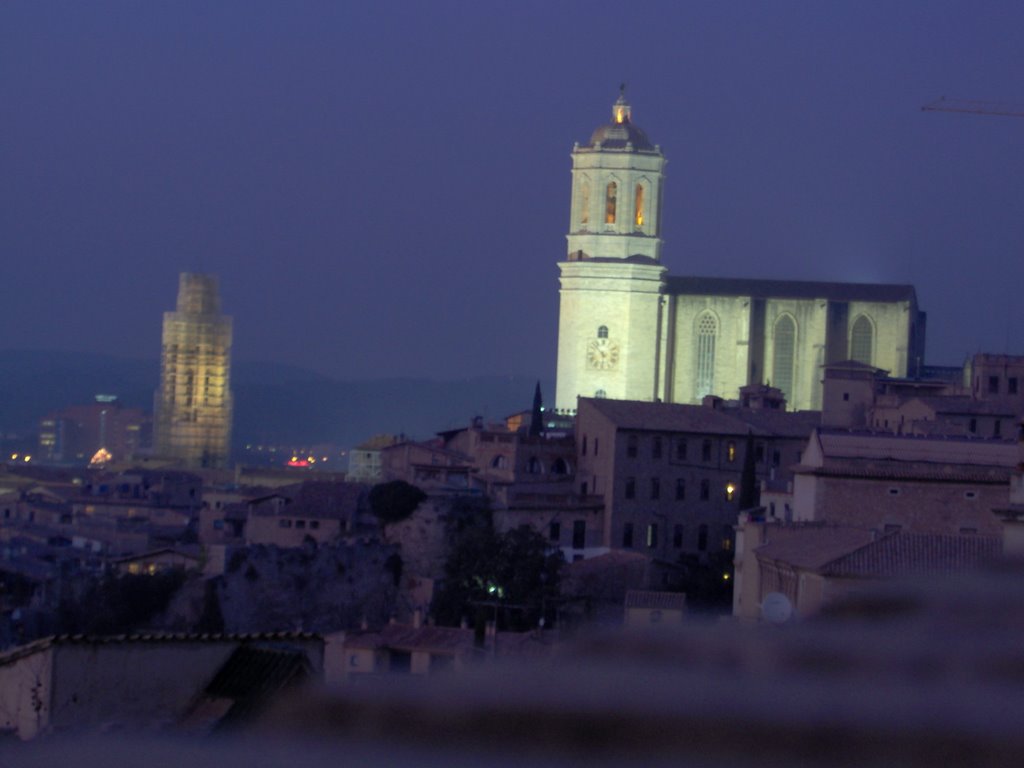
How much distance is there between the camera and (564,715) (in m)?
1.17

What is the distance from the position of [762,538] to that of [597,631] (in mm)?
24842

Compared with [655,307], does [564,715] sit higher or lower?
lower

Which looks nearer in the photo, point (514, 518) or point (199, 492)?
point (514, 518)

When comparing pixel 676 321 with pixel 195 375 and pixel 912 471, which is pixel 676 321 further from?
pixel 195 375

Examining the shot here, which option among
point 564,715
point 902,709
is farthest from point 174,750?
point 902,709

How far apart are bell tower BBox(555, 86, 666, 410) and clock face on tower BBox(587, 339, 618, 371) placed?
0.10 feet

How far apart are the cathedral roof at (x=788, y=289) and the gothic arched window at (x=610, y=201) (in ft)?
8.38

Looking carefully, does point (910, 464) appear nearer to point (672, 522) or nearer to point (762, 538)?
point (762, 538)

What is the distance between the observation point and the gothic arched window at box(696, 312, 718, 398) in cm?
6253

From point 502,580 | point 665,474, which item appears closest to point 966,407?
point 665,474

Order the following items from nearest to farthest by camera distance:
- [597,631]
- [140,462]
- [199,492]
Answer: [597,631] < [199,492] < [140,462]

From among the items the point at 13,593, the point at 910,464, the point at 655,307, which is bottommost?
the point at 13,593

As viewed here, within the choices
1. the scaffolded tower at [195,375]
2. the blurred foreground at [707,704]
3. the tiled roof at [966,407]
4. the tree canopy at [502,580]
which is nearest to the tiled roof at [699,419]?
the tiled roof at [966,407]

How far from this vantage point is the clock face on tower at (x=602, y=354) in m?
63.2
